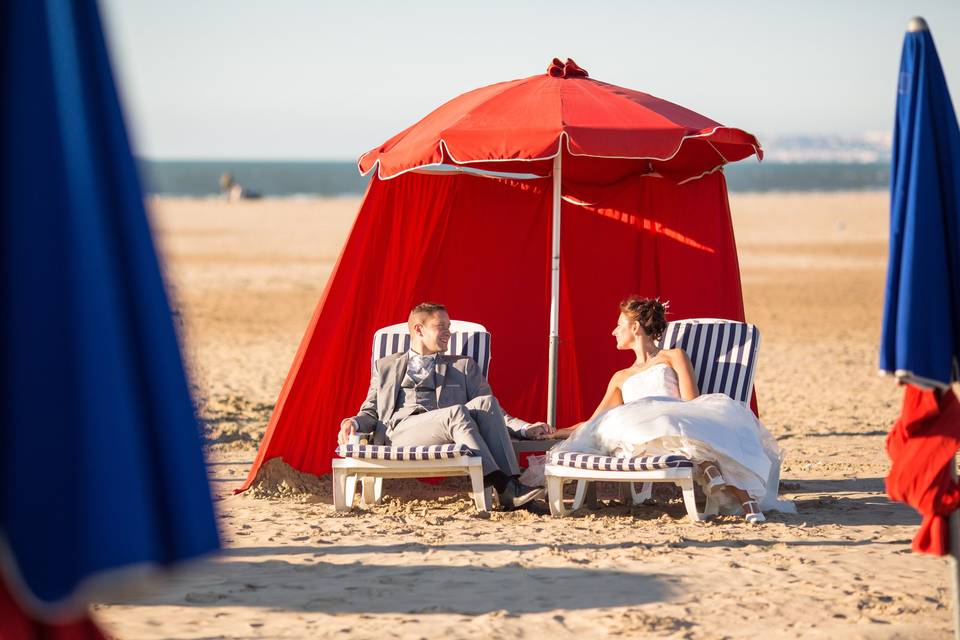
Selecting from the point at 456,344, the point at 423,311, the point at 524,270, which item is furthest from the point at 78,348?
the point at 524,270

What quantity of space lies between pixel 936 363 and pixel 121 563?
247 centimetres

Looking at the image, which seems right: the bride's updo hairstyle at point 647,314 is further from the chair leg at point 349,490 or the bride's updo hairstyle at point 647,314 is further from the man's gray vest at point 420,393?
the chair leg at point 349,490

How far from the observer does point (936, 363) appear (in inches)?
142

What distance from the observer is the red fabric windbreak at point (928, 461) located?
3744 mm

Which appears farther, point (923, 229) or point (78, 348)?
point (923, 229)

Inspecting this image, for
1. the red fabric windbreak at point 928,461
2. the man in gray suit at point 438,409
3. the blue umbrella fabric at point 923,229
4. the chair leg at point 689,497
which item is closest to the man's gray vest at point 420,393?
the man in gray suit at point 438,409

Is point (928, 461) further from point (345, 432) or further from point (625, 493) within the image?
point (345, 432)

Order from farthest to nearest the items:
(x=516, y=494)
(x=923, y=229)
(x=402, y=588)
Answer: (x=516, y=494)
(x=402, y=588)
(x=923, y=229)

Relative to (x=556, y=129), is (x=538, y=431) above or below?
below

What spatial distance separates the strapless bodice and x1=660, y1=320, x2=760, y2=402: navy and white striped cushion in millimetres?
311

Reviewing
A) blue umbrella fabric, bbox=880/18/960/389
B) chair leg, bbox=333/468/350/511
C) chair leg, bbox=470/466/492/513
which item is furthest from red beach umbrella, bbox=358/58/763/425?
blue umbrella fabric, bbox=880/18/960/389

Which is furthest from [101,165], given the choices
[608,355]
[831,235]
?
[831,235]

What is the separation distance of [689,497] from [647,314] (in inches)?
48.0

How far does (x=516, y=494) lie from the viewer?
20.3 ft
